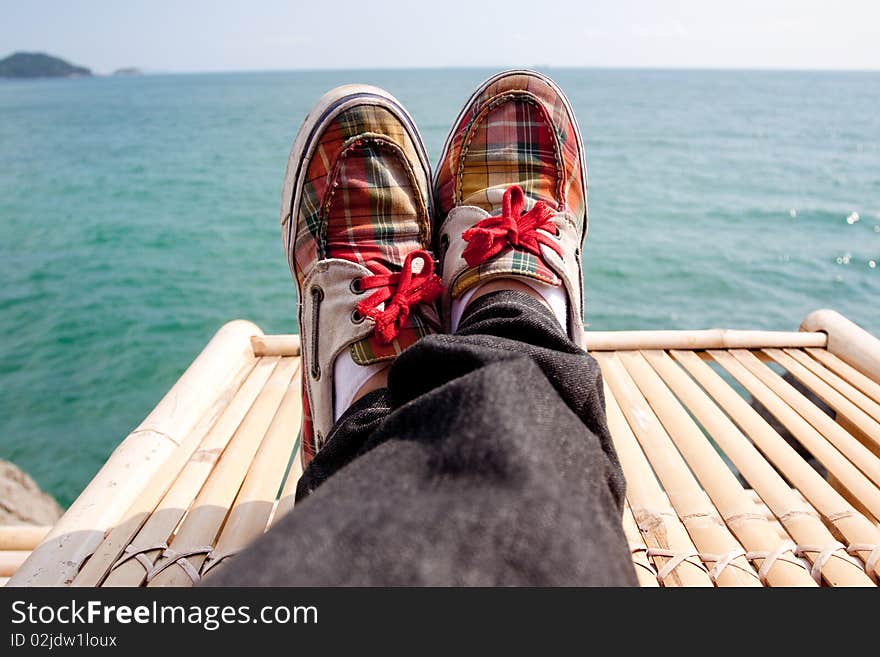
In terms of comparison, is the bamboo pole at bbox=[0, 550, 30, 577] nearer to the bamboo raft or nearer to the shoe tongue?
the bamboo raft

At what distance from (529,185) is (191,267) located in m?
5.69

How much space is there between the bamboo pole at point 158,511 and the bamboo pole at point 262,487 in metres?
0.08

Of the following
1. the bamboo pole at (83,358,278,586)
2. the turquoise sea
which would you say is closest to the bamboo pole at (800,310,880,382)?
the bamboo pole at (83,358,278,586)

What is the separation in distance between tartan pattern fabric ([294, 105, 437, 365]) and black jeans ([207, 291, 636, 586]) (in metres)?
0.59

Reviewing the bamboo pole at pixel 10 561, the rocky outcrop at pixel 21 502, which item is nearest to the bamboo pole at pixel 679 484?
the bamboo pole at pixel 10 561

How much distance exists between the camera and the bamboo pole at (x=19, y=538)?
1095 mm

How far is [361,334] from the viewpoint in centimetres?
94

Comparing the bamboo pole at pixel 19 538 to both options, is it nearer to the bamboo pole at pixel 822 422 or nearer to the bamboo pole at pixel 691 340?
the bamboo pole at pixel 691 340

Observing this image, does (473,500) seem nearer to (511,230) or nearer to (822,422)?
(511,230)

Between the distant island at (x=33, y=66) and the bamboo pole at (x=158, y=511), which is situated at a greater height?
the distant island at (x=33, y=66)

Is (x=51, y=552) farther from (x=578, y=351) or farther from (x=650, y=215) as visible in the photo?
(x=650, y=215)

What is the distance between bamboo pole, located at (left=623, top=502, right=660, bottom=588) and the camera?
80cm

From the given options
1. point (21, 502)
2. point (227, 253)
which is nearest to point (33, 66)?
point (227, 253)
